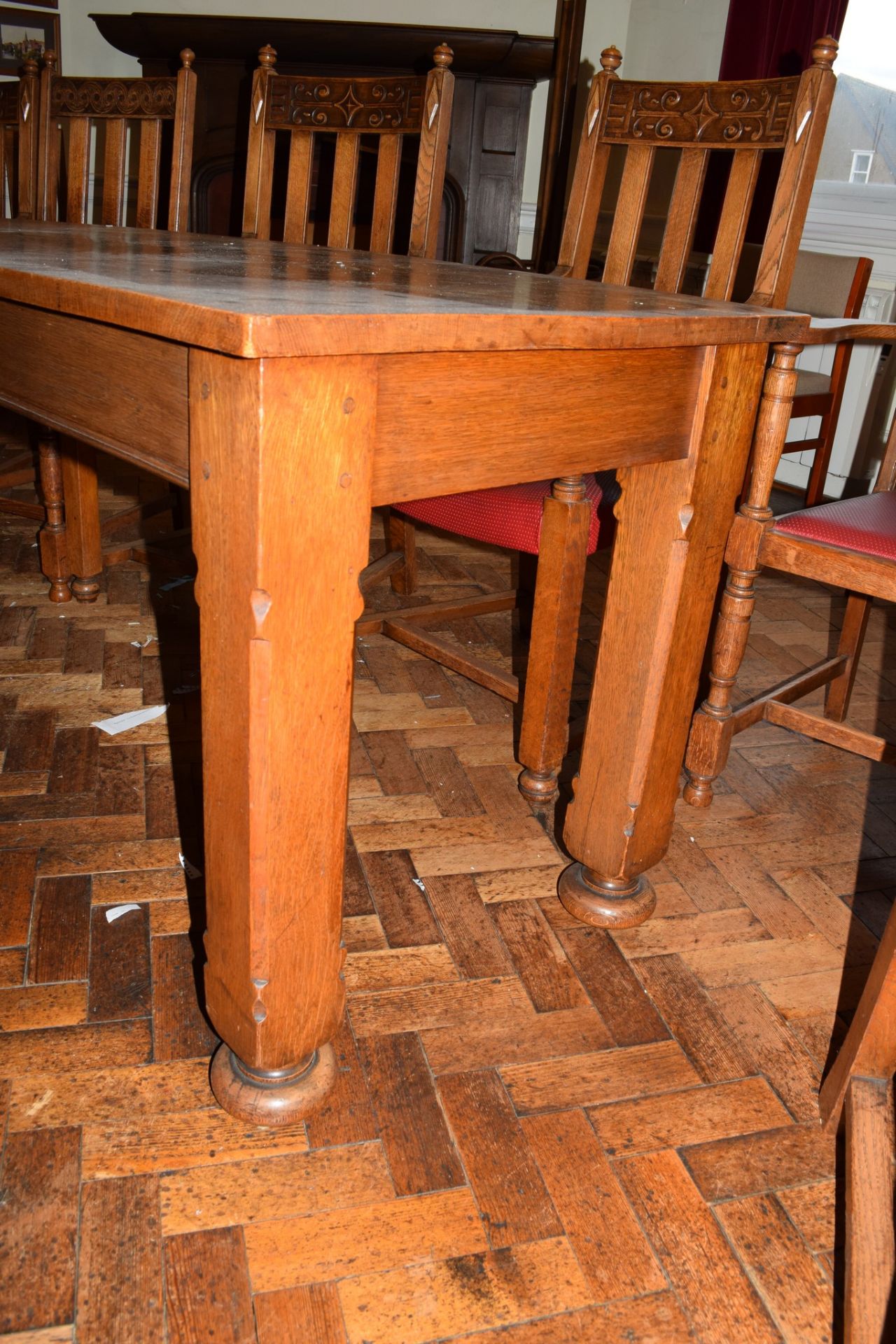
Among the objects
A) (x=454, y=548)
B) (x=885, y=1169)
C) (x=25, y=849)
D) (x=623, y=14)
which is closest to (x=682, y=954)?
(x=885, y=1169)

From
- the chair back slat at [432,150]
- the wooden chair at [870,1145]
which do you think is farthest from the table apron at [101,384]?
the chair back slat at [432,150]

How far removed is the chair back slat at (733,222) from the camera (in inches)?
56.7

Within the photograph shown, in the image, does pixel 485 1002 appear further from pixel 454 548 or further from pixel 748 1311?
pixel 454 548

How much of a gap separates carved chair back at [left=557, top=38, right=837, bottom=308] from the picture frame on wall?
10.8 feet

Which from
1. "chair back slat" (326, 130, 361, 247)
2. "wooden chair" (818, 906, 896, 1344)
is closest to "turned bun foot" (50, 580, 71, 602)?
"chair back slat" (326, 130, 361, 247)

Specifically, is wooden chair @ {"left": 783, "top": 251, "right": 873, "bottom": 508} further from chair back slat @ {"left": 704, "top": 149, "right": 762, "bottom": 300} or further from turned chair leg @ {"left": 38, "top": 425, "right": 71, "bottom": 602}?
turned chair leg @ {"left": 38, "top": 425, "right": 71, "bottom": 602}

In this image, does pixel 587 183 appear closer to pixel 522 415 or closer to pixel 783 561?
pixel 783 561

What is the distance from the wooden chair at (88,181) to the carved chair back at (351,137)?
0.17 m

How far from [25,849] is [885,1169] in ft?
3.79

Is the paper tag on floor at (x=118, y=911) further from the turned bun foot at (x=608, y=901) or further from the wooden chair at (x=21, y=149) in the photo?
the wooden chair at (x=21, y=149)

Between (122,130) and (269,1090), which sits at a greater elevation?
(122,130)

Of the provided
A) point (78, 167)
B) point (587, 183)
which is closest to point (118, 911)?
point (587, 183)

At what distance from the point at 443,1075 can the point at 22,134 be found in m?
2.37

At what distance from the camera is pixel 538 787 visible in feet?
5.51
